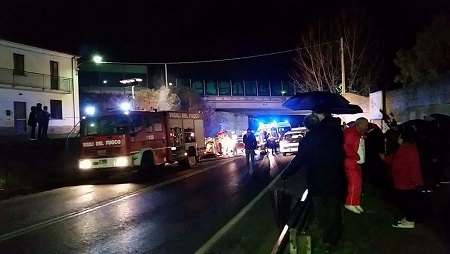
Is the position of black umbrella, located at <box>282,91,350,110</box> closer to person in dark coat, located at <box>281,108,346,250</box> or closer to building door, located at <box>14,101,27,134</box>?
person in dark coat, located at <box>281,108,346,250</box>

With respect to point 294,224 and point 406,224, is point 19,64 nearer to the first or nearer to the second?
point 294,224

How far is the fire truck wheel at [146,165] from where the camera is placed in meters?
→ 20.8

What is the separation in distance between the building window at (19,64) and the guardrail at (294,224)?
1212 inches

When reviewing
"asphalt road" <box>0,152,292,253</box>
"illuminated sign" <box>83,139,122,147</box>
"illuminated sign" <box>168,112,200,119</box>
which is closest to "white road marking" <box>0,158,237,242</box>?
"asphalt road" <box>0,152,292,253</box>

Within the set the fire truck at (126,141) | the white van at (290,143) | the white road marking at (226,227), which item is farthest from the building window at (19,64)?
the white road marking at (226,227)

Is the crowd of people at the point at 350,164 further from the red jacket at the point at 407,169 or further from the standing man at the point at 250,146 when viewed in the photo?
the standing man at the point at 250,146

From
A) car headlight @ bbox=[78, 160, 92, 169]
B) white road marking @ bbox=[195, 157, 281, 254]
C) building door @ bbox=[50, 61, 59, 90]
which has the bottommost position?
white road marking @ bbox=[195, 157, 281, 254]

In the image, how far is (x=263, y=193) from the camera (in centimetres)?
1460

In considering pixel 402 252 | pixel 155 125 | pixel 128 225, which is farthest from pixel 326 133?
pixel 155 125

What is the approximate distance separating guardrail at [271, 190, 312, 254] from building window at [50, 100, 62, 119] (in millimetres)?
33202

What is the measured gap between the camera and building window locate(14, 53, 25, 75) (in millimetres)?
35625

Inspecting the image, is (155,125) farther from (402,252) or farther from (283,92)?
(283,92)

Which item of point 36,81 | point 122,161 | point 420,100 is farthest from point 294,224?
point 36,81

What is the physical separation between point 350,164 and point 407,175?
1078 mm
